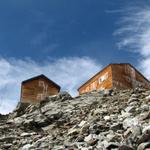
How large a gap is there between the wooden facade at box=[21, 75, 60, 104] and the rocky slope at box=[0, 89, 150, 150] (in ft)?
29.0

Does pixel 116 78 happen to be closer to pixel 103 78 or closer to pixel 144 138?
pixel 103 78

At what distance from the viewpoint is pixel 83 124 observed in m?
18.6

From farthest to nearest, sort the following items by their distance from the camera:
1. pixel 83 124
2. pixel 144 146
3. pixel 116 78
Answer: pixel 116 78
pixel 83 124
pixel 144 146

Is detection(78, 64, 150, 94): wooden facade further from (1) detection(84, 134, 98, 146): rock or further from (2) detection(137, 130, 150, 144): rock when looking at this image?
(2) detection(137, 130, 150, 144): rock

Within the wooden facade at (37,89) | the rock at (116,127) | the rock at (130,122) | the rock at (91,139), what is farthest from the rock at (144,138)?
the wooden facade at (37,89)

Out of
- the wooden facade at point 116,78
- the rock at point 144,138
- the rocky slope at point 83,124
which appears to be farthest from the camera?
the wooden facade at point 116,78

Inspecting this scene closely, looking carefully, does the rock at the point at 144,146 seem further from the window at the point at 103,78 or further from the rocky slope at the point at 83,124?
the window at the point at 103,78

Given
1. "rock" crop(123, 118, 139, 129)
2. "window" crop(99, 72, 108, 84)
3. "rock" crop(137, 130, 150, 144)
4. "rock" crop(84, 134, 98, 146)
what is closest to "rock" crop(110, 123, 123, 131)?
"rock" crop(123, 118, 139, 129)

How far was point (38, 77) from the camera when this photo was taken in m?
38.2

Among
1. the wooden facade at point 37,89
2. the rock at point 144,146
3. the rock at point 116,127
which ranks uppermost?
the wooden facade at point 37,89

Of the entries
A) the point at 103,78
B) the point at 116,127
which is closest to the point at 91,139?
the point at 116,127

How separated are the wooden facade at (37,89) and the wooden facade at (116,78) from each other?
11.9ft

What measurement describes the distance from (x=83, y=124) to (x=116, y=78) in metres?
17.2

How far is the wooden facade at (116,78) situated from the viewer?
115 feet
